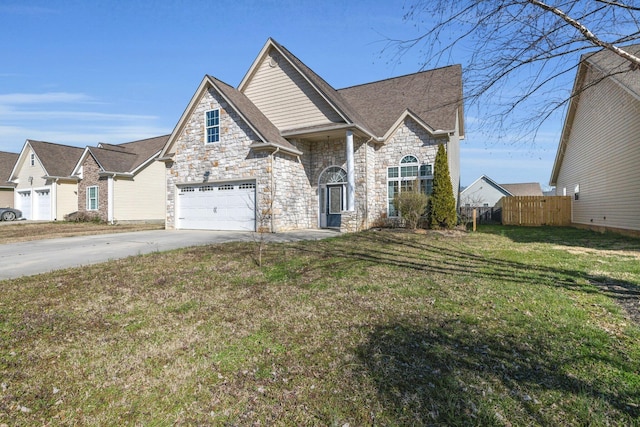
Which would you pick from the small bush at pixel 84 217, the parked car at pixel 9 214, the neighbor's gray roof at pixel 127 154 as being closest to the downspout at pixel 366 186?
the neighbor's gray roof at pixel 127 154

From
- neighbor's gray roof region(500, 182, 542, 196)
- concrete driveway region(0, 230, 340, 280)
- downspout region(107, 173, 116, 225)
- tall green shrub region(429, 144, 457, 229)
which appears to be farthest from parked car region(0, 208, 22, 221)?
neighbor's gray roof region(500, 182, 542, 196)

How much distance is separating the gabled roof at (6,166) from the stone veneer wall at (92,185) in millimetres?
9935

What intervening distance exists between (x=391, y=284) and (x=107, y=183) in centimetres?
2226

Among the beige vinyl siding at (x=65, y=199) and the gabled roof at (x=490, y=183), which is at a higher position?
the gabled roof at (x=490, y=183)

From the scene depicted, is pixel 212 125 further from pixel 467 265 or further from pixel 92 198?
pixel 92 198

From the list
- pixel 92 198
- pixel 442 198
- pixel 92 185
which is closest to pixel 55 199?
pixel 92 198

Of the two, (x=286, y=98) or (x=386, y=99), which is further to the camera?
(x=386, y=99)

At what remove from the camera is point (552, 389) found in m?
2.61

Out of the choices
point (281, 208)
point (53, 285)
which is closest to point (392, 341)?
point (53, 285)

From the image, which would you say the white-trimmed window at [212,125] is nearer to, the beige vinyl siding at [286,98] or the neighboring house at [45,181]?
the beige vinyl siding at [286,98]

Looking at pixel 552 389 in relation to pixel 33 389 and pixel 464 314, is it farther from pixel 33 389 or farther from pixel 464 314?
pixel 33 389

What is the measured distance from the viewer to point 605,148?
13.7 metres

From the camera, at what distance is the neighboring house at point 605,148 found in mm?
11328

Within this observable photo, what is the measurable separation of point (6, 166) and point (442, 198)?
37773 millimetres
